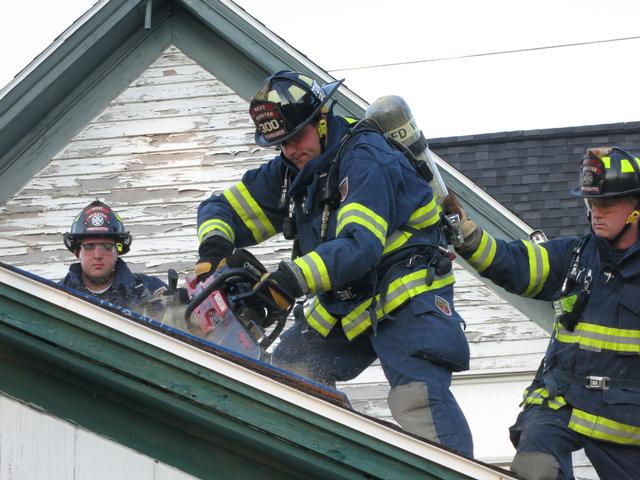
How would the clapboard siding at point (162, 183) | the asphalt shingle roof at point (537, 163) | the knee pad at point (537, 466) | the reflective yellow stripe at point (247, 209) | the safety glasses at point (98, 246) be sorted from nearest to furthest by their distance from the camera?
the knee pad at point (537, 466) → the reflective yellow stripe at point (247, 209) → the safety glasses at point (98, 246) → the clapboard siding at point (162, 183) → the asphalt shingle roof at point (537, 163)

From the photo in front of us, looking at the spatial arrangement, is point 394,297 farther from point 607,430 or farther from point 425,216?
point 607,430

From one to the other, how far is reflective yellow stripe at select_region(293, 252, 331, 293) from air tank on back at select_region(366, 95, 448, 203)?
3.85 feet

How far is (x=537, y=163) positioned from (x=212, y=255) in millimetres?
6842

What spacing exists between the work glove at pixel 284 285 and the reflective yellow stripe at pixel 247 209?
1.09 metres

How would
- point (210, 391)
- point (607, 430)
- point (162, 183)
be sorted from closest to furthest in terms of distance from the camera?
point (210, 391) → point (607, 430) → point (162, 183)

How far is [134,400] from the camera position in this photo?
510 centimetres

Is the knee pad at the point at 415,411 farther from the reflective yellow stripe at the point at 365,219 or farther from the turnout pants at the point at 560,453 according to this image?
the reflective yellow stripe at the point at 365,219

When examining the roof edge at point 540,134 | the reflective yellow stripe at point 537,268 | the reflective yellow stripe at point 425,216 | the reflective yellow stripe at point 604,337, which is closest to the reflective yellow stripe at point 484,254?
the reflective yellow stripe at point 537,268

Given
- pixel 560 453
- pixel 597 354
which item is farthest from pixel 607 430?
pixel 597 354

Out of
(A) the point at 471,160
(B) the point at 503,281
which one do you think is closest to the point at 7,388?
(B) the point at 503,281

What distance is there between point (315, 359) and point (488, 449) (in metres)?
4.13

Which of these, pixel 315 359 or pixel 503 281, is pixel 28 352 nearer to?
pixel 315 359

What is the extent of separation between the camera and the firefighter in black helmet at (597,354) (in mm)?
5992

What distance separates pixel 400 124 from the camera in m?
6.84
